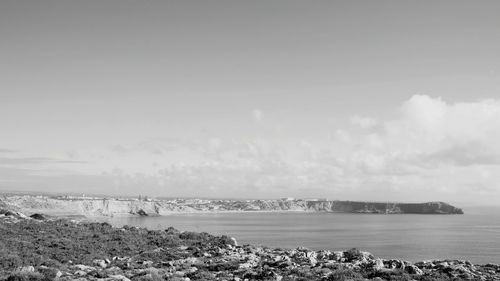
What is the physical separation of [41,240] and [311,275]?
25.9 metres

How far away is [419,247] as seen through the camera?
85562 mm

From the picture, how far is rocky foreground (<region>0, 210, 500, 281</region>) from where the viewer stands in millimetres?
24703

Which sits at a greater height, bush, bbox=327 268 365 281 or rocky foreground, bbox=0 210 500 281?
bush, bbox=327 268 365 281

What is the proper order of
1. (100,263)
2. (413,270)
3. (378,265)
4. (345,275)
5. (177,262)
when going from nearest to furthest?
(345,275)
(413,270)
(378,265)
(100,263)
(177,262)

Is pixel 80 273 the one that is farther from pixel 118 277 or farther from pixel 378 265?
pixel 378 265

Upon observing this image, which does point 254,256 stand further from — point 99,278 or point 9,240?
point 9,240

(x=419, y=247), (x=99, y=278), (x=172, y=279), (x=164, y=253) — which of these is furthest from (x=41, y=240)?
(x=419, y=247)

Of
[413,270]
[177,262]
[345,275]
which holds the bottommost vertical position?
[177,262]

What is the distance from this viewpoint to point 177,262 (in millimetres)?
30734

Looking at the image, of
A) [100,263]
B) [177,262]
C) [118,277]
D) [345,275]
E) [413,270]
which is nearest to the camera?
[118,277]

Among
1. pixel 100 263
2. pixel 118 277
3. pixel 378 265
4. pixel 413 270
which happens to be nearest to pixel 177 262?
pixel 100 263

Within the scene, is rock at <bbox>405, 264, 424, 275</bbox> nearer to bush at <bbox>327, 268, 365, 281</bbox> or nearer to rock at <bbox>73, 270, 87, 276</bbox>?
bush at <bbox>327, 268, 365, 281</bbox>

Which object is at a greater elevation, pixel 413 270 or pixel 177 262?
pixel 413 270

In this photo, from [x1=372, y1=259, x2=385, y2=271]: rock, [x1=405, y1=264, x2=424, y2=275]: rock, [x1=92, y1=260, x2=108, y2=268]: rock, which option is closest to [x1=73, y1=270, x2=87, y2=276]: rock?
[x1=92, y1=260, x2=108, y2=268]: rock
